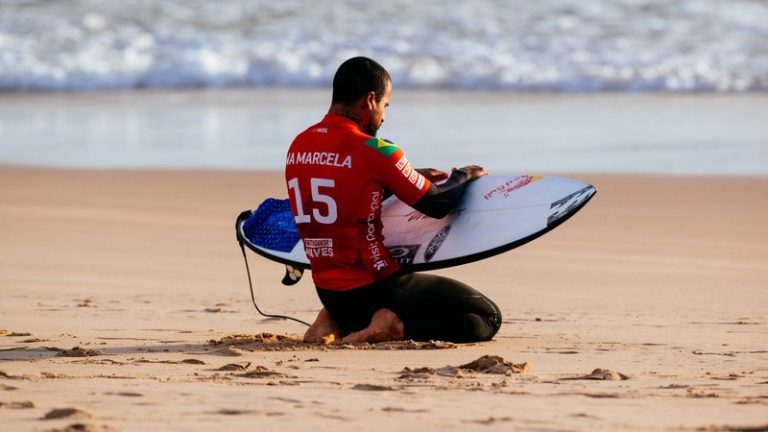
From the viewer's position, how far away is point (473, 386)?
4.43 m

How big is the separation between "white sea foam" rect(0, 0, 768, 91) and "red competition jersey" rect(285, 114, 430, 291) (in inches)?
544

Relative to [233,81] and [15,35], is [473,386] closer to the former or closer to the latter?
[233,81]

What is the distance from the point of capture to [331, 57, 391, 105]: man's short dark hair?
5.30 metres

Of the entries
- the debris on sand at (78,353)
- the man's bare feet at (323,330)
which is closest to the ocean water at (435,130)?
the man's bare feet at (323,330)

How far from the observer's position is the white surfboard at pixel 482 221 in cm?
571

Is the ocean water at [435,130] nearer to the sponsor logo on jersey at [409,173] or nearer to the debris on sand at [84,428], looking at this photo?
the sponsor logo on jersey at [409,173]

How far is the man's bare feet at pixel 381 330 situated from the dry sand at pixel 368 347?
5.2 inches

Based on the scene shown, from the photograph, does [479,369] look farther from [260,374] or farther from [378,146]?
[378,146]

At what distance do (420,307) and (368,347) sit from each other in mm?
311

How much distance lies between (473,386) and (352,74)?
4.88 feet

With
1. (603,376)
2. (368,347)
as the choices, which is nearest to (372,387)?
(603,376)

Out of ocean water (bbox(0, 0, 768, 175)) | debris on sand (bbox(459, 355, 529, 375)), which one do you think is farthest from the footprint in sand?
ocean water (bbox(0, 0, 768, 175))

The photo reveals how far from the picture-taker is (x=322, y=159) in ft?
17.5

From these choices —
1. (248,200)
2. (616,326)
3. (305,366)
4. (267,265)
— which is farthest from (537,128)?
(305,366)
